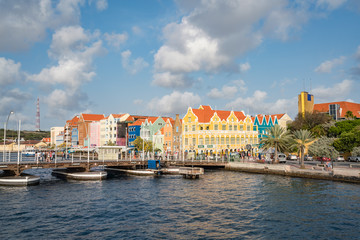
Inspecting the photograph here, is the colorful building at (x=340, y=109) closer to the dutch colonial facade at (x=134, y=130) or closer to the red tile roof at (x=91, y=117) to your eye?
the dutch colonial facade at (x=134, y=130)

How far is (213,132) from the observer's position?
284 ft

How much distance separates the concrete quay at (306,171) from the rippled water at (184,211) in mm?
2366

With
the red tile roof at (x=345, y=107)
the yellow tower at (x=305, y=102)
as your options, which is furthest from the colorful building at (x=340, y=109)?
the yellow tower at (x=305, y=102)

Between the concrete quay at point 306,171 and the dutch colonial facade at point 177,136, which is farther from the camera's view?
the dutch colonial facade at point 177,136

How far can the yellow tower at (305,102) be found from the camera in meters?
113

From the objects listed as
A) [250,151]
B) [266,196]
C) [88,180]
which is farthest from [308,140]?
[88,180]

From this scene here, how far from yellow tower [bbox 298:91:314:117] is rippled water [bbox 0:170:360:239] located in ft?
239

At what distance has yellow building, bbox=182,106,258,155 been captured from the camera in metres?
86.6

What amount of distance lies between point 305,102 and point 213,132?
154ft

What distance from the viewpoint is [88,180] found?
54000 millimetres

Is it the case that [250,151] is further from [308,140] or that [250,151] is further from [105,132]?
[105,132]

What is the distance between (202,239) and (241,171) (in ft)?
145

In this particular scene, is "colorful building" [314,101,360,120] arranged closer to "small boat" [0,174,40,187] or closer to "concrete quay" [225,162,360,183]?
"concrete quay" [225,162,360,183]

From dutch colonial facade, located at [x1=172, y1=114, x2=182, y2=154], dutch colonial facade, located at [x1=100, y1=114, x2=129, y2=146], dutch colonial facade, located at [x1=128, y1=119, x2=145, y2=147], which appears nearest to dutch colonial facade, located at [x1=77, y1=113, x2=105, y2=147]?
dutch colonial facade, located at [x1=100, y1=114, x2=129, y2=146]
